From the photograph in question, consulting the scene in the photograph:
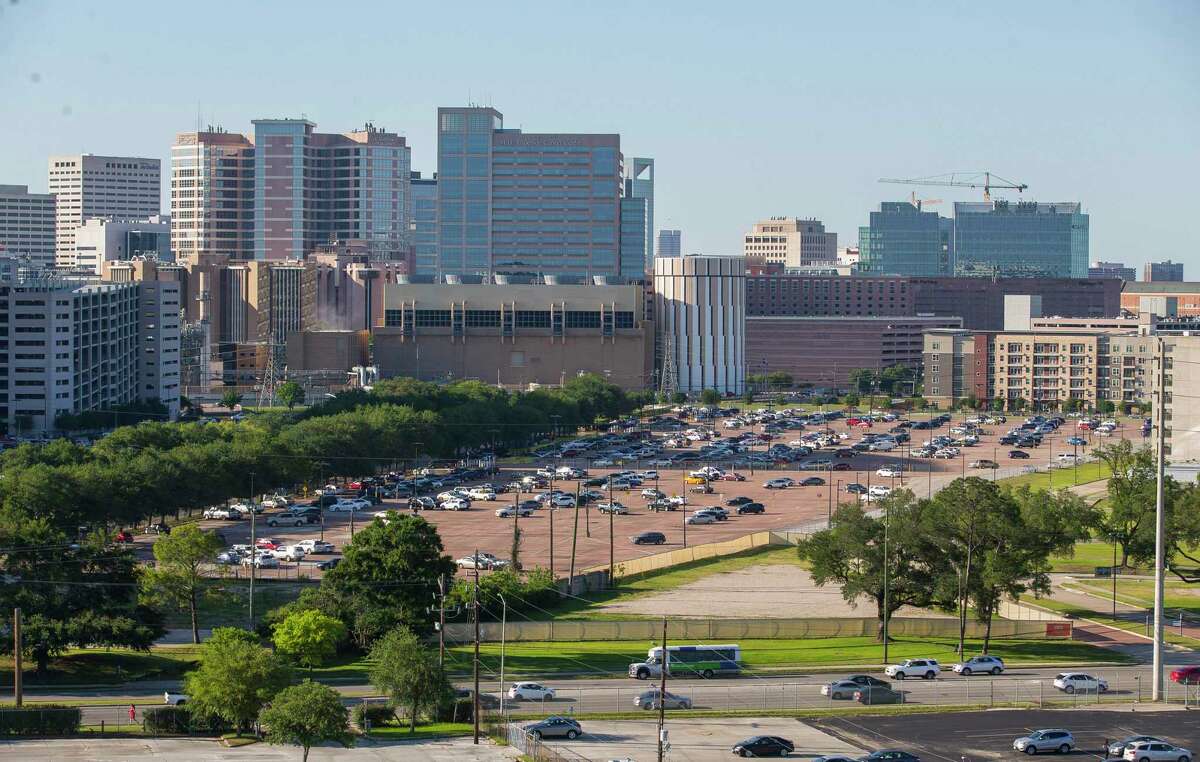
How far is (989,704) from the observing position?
113 feet

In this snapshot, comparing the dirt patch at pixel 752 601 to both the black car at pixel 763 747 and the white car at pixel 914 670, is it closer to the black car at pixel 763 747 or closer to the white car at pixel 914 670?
the white car at pixel 914 670

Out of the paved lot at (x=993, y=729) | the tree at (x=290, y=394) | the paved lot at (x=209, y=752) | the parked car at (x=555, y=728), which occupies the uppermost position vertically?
the tree at (x=290, y=394)

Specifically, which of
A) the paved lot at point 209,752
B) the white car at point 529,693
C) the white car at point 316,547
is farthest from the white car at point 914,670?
the white car at point 316,547

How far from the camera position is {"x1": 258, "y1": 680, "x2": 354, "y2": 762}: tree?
28.8 meters

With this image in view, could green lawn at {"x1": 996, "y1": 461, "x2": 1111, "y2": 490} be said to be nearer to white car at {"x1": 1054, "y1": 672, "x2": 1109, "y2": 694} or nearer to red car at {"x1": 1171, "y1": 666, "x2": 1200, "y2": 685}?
red car at {"x1": 1171, "y1": 666, "x2": 1200, "y2": 685}

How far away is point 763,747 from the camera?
Result: 3006cm

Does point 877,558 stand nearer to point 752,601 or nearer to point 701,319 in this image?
point 752,601

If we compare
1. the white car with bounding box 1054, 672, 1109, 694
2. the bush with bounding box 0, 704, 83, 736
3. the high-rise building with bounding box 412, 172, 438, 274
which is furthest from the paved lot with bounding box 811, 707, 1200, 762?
the high-rise building with bounding box 412, 172, 438, 274

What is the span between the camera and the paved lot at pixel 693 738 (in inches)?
1183

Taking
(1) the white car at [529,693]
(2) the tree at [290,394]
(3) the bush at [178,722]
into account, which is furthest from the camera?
(2) the tree at [290,394]

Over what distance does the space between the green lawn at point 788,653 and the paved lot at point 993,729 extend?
5229 mm

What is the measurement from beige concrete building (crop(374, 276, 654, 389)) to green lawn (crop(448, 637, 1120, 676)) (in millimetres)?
83910

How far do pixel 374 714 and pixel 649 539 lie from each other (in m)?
25.3

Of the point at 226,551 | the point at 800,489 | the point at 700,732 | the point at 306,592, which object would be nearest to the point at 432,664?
the point at 700,732
